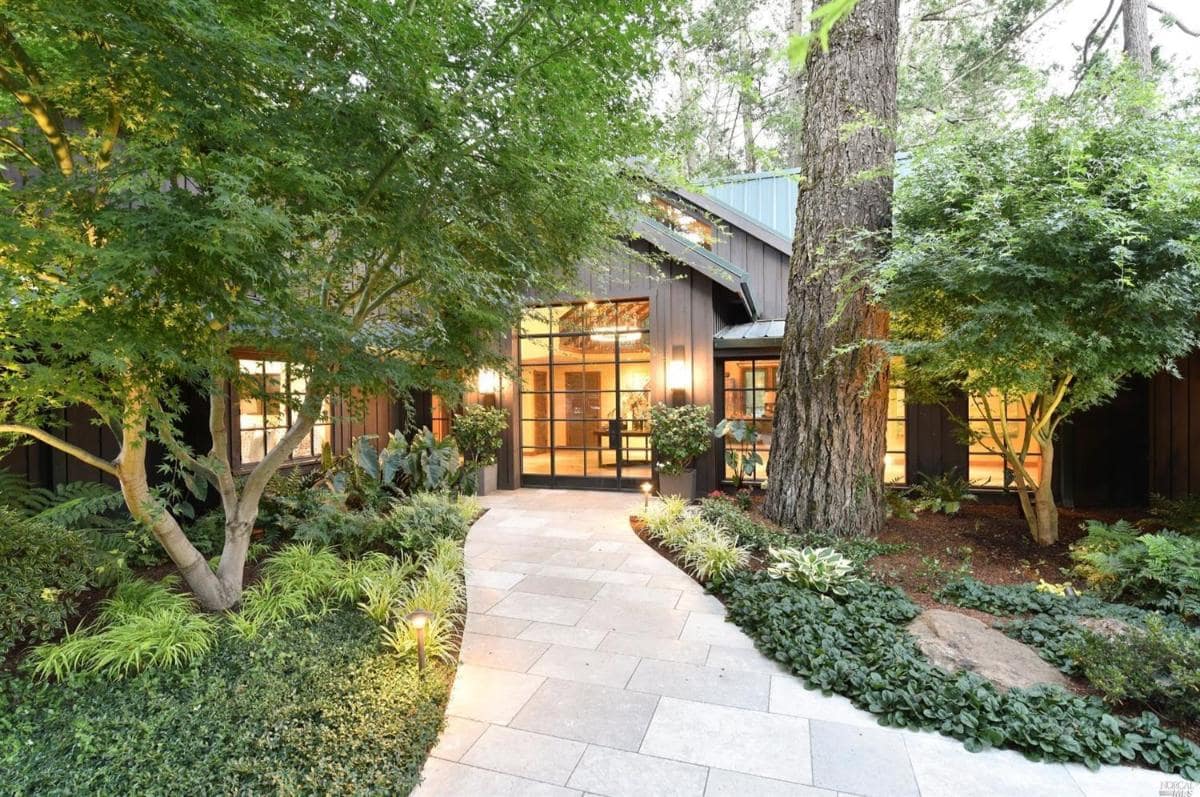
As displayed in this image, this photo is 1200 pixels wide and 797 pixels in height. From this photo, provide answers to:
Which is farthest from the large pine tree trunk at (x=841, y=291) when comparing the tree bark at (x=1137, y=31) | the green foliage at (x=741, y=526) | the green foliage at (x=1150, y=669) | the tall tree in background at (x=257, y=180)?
the tree bark at (x=1137, y=31)

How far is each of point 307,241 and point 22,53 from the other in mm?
1354

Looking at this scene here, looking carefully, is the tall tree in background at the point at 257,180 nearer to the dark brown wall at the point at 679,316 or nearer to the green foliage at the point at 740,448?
the dark brown wall at the point at 679,316

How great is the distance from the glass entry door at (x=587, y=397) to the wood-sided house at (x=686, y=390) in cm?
2

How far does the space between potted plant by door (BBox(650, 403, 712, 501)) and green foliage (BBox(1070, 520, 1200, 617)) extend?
3.87 metres

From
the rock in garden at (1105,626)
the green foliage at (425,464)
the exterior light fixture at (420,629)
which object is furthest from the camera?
the green foliage at (425,464)

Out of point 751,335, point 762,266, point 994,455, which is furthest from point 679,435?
point 994,455

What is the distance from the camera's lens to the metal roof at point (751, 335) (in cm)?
722

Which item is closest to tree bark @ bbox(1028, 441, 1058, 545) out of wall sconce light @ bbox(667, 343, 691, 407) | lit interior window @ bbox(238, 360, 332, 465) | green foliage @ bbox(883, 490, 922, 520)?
green foliage @ bbox(883, 490, 922, 520)

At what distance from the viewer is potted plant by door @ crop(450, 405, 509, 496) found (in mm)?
7934

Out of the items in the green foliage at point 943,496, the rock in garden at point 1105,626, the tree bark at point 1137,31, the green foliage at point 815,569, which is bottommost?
the rock in garden at point 1105,626

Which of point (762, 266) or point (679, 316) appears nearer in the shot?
point (679, 316)

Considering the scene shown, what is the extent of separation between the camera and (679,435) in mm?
7176

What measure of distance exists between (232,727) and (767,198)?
370 inches

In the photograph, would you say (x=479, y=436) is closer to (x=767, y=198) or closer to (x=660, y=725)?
(x=660, y=725)
